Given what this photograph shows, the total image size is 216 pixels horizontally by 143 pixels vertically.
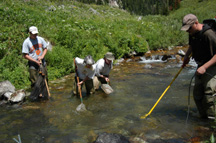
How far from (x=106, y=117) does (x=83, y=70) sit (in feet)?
6.60

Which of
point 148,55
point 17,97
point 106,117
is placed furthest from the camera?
point 148,55

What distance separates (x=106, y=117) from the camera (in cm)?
590

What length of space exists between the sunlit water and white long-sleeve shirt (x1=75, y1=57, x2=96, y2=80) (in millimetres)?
910

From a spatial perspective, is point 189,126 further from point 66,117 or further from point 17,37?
point 17,37

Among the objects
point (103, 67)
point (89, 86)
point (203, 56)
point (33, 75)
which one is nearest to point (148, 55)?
point (103, 67)

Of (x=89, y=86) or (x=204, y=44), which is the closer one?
(x=204, y=44)

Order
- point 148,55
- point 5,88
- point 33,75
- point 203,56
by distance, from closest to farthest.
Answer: point 203,56 → point 33,75 → point 5,88 → point 148,55

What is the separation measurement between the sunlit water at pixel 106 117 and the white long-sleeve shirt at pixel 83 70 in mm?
910

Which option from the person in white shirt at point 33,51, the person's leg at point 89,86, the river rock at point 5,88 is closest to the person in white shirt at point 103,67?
the person's leg at point 89,86

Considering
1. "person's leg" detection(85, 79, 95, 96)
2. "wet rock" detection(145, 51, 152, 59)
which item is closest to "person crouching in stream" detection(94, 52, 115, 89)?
"person's leg" detection(85, 79, 95, 96)

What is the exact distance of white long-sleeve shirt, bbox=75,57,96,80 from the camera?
697 centimetres

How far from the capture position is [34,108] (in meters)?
6.64

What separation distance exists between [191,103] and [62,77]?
6144mm

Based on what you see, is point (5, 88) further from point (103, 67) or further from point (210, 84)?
point (210, 84)
